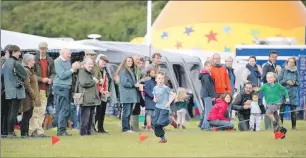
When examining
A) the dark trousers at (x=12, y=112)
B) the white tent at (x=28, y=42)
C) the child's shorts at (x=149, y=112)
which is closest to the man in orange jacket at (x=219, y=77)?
the child's shorts at (x=149, y=112)

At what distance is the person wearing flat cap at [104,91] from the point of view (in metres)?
21.9

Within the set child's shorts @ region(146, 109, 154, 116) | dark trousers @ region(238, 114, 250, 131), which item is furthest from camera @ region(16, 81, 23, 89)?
dark trousers @ region(238, 114, 250, 131)

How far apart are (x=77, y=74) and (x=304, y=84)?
12300 millimetres

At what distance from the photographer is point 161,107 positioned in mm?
18906

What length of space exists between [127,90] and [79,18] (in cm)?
6321

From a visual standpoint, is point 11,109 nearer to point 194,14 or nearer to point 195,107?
point 195,107

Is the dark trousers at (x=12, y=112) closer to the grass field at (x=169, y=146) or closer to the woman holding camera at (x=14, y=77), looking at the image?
the woman holding camera at (x=14, y=77)

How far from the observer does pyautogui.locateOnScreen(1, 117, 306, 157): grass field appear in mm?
15969

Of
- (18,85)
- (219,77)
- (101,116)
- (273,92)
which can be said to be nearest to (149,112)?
(101,116)

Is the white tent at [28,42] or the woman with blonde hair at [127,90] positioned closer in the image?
the woman with blonde hair at [127,90]

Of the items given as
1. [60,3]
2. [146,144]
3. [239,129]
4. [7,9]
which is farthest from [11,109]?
[60,3]

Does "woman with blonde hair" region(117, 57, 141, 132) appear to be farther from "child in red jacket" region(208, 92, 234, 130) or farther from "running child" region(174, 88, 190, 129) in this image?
"running child" region(174, 88, 190, 129)

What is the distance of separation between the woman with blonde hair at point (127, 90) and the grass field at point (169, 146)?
0.55 metres

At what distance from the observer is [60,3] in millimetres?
91625
